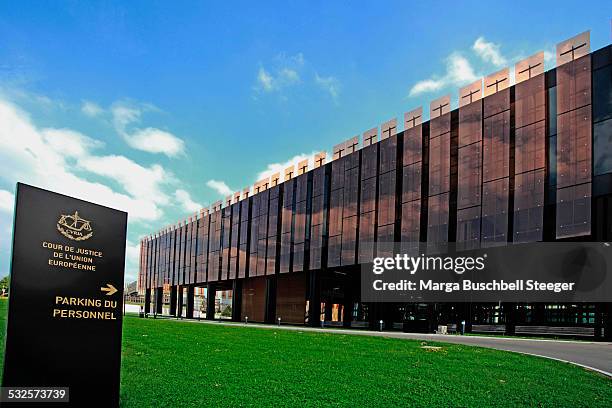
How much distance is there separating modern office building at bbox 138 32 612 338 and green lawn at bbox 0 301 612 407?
61.4 feet

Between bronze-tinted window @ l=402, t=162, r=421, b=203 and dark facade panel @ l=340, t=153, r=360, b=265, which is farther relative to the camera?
dark facade panel @ l=340, t=153, r=360, b=265

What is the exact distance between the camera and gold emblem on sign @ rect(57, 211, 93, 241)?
790 centimetres

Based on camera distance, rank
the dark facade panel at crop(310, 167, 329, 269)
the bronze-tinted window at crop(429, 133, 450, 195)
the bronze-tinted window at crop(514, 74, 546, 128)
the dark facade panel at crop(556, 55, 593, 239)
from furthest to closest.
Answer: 1. the dark facade panel at crop(310, 167, 329, 269)
2. the bronze-tinted window at crop(429, 133, 450, 195)
3. the bronze-tinted window at crop(514, 74, 546, 128)
4. the dark facade panel at crop(556, 55, 593, 239)

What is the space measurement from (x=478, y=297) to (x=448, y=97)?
15620 mm

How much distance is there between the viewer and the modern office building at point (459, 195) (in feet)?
108

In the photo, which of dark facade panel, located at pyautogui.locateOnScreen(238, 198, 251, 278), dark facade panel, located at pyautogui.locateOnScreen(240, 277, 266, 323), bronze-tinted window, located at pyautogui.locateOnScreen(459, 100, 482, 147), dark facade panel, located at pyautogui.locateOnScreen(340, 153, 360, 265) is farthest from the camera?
dark facade panel, located at pyautogui.locateOnScreen(240, 277, 266, 323)

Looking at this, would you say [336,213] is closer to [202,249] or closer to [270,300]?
[270,300]

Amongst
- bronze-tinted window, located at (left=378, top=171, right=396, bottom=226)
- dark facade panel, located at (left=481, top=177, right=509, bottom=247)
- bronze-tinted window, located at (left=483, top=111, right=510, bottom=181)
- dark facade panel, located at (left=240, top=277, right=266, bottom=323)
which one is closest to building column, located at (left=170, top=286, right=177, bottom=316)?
dark facade panel, located at (left=240, top=277, right=266, bottom=323)

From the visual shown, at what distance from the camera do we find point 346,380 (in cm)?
1202

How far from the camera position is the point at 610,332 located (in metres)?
32.1

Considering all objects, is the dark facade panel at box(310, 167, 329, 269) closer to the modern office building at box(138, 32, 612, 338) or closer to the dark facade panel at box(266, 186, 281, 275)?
the modern office building at box(138, 32, 612, 338)

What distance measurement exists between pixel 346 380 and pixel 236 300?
205 ft

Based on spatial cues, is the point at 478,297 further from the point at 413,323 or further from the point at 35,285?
the point at 35,285

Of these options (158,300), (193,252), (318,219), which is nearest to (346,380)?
(318,219)
